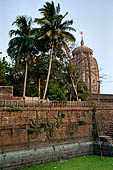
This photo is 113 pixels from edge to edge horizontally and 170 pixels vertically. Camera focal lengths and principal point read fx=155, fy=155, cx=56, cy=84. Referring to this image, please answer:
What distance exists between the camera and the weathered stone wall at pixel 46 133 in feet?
33.9

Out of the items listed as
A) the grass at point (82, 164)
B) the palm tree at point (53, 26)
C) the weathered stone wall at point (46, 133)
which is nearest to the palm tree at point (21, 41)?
the palm tree at point (53, 26)

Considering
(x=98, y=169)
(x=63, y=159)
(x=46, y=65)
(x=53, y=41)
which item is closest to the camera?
(x=98, y=169)

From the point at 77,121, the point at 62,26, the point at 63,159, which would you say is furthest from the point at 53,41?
the point at 63,159

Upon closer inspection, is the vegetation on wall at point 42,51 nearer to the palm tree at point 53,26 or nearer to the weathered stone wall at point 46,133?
the palm tree at point 53,26

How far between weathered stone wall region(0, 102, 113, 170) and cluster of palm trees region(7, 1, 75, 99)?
15.7ft

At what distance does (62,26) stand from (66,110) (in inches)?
413

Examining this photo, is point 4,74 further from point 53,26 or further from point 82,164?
point 82,164

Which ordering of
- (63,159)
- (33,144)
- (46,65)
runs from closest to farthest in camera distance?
(33,144), (63,159), (46,65)

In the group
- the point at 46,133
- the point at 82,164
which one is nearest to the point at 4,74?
the point at 46,133

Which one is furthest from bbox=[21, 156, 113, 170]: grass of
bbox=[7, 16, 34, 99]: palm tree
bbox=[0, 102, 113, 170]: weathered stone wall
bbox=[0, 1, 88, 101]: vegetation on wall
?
bbox=[7, 16, 34, 99]: palm tree

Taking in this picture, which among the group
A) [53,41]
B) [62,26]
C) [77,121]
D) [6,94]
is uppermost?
[62,26]

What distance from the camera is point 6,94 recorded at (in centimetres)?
1413

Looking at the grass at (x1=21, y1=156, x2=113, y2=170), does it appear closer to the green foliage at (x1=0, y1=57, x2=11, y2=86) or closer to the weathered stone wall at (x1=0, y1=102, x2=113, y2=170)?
the weathered stone wall at (x1=0, y1=102, x2=113, y2=170)

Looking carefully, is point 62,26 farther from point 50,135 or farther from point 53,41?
point 50,135
